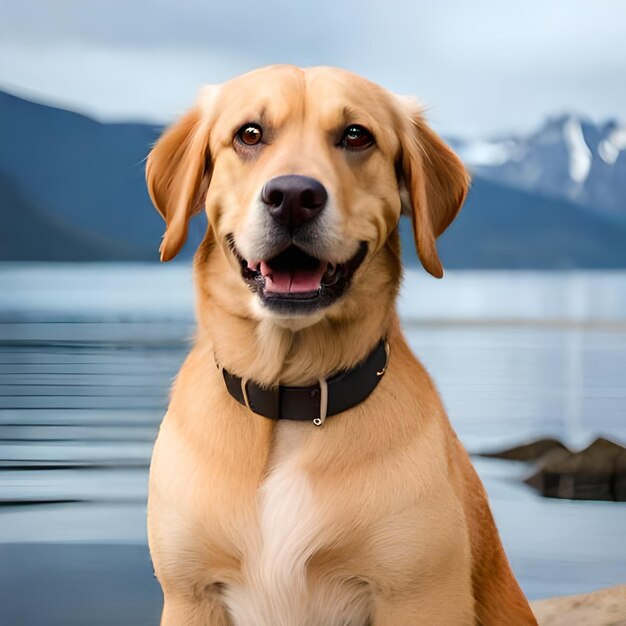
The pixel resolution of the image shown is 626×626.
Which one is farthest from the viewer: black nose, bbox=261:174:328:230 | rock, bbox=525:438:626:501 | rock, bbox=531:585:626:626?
rock, bbox=525:438:626:501

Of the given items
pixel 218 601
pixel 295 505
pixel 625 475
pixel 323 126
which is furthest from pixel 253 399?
pixel 625 475

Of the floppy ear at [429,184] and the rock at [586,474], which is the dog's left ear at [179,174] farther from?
the rock at [586,474]

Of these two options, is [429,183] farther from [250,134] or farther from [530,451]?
[530,451]

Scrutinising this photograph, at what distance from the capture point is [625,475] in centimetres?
676

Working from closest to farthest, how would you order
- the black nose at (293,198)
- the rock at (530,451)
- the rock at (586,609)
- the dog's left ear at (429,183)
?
the black nose at (293,198) → the dog's left ear at (429,183) → the rock at (586,609) → the rock at (530,451)

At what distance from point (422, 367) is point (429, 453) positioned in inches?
11.1

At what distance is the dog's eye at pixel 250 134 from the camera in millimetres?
3004

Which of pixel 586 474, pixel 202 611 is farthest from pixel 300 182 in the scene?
pixel 586 474

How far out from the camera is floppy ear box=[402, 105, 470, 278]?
10.2 ft

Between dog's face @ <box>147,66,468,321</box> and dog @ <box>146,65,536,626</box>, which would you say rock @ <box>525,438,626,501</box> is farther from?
dog's face @ <box>147,66,468,321</box>

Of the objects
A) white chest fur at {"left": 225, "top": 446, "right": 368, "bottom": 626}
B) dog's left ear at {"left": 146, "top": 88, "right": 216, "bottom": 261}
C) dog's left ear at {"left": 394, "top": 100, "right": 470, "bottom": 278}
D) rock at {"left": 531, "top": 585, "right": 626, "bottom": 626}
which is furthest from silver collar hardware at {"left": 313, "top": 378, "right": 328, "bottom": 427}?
rock at {"left": 531, "top": 585, "right": 626, "bottom": 626}

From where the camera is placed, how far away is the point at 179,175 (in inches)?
125

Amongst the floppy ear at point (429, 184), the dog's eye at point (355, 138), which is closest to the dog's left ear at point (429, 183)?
the floppy ear at point (429, 184)

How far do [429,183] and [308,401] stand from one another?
693 mm
